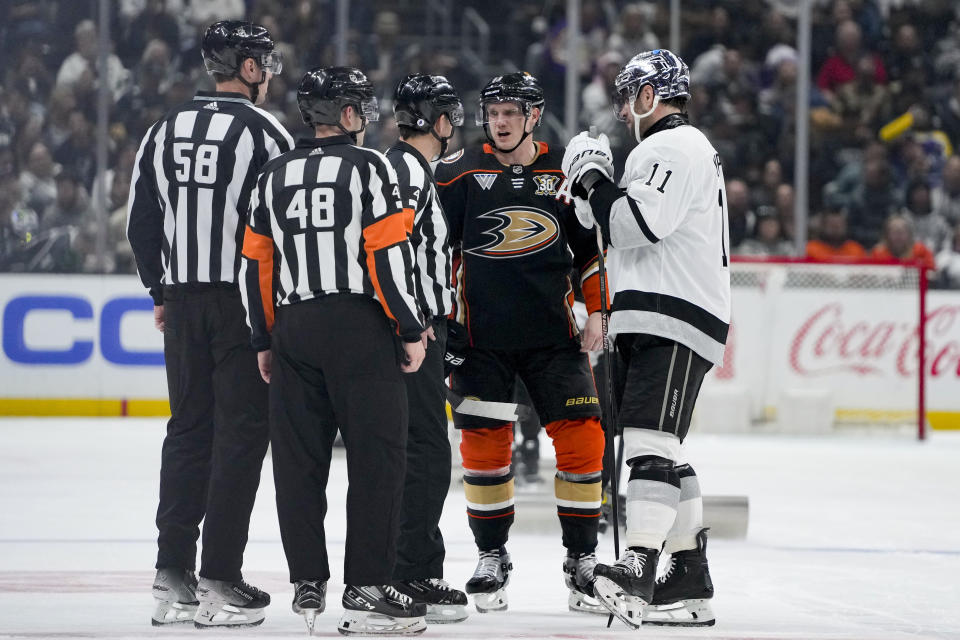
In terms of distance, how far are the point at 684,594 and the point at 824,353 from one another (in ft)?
18.0

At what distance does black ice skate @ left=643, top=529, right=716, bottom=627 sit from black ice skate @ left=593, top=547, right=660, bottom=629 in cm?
13

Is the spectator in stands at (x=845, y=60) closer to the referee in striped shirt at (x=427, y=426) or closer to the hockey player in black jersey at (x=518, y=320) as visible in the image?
the hockey player in black jersey at (x=518, y=320)

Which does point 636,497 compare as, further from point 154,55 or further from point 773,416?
point 154,55

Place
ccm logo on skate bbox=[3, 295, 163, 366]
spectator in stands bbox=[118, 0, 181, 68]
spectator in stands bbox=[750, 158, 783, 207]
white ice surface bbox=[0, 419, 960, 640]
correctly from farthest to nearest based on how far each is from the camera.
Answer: spectator in stands bbox=[750, 158, 783, 207] < spectator in stands bbox=[118, 0, 181, 68] < ccm logo on skate bbox=[3, 295, 163, 366] < white ice surface bbox=[0, 419, 960, 640]

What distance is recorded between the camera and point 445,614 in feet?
11.5

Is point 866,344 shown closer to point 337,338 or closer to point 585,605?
point 585,605

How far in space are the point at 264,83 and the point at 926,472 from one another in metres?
4.68

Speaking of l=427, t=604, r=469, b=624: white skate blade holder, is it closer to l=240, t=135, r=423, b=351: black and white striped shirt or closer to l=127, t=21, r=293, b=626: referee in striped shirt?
l=127, t=21, r=293, b=626: referee in striped shirt

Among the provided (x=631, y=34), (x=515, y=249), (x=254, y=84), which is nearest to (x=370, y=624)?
(x=515, y=249)

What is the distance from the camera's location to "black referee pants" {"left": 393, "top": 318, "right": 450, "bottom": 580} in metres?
3.47

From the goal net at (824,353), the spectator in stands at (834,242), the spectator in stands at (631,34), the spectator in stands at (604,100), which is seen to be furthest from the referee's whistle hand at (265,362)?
the spectator in stands at (631,34)

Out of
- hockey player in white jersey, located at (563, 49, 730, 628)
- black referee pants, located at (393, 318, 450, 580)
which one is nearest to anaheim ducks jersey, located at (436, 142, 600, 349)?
hockey player in white jersey, located at (563, 49, 730, 628)

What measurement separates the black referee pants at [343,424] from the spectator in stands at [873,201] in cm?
746

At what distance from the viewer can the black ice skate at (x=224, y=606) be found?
10.9ft
